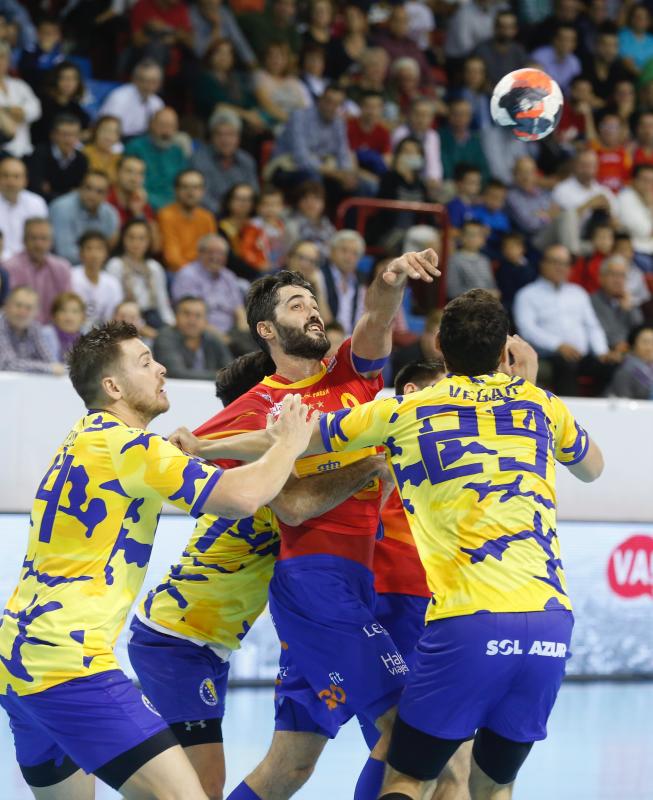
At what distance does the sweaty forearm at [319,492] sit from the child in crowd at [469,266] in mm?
7045

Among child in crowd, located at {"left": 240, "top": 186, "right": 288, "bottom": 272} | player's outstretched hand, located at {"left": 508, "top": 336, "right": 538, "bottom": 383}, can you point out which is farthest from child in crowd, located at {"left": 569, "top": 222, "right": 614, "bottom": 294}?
player's outstretched hand, located at {"left": 508, "top": 336, "right": 538, "bottom": 383}

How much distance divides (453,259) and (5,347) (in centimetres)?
443

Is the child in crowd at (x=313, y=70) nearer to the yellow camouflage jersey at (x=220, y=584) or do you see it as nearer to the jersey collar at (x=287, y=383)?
the jersey collar at (x=287, y=383)

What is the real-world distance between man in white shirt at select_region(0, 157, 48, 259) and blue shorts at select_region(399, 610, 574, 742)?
6458 millimetres

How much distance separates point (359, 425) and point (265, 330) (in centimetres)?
89

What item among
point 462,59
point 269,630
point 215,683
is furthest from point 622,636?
point 462,59

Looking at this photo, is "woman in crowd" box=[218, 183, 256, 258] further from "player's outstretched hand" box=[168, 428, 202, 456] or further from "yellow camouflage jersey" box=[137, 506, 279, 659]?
"player's outstretched hand" box=[168, 428, 202, 456]

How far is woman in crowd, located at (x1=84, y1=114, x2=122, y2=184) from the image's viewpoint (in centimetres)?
1092

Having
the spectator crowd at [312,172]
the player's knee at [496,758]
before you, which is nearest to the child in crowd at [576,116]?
the spectator crowd at [312,172]

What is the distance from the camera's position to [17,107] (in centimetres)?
1087

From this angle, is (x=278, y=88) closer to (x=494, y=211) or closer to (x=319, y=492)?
(x=494, y=211)

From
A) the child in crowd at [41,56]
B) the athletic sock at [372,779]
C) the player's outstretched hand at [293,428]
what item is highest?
the child in crowd at [41,56]

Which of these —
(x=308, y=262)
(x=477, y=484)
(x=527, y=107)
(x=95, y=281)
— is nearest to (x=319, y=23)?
(x=308, y=262)

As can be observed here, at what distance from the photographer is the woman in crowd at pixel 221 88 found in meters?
12.3
